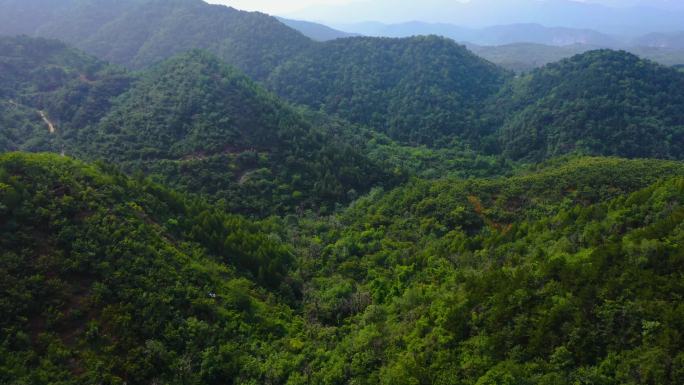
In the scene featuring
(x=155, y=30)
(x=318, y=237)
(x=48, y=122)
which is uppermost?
(x=155, y=30)

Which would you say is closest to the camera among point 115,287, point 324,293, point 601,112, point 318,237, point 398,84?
point 115,287

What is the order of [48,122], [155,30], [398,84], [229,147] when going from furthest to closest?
[155,30], [398,84], [48,122], [229,147]

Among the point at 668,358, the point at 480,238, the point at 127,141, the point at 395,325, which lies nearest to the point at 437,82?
the point at 127,141

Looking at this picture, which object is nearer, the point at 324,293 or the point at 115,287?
the point at 115,287

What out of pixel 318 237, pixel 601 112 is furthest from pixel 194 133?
pixel 601 112

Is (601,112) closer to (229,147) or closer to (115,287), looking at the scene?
(229,147)

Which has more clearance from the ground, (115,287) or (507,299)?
(507,299)

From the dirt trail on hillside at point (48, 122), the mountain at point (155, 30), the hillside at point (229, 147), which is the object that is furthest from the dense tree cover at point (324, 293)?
the mountain at point (155, 30)
